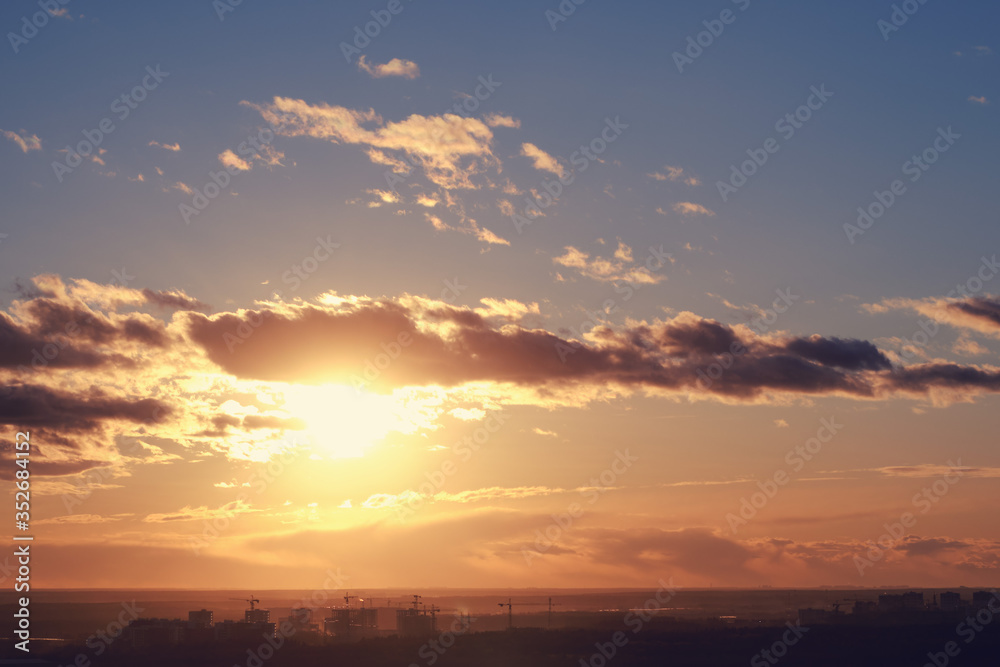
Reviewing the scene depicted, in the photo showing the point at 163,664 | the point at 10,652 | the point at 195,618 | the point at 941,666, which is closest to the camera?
the point at 941,666

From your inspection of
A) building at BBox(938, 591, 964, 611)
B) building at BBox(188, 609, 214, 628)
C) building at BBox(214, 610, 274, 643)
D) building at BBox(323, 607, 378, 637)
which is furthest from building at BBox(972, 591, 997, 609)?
building at BBox(188, 609, 214, 628)

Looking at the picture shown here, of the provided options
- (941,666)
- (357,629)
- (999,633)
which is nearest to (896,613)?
(999,633)

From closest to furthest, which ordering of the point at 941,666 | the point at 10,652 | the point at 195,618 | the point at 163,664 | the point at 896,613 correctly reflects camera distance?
the point at 941,666 → the point at 163,664 → the point at 10,652 → the point at 195,618 → the point at 896,613

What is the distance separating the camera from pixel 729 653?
9825 centimetres

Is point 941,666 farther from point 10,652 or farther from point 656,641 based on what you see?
point 10,652

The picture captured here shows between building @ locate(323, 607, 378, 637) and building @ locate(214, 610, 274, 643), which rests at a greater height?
building @ locate(214, 610, 274, 643)

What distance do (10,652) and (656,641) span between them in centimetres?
9093

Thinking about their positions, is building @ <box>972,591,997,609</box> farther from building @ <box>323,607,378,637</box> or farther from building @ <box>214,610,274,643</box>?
building @ <box>214,610,274,643</box>

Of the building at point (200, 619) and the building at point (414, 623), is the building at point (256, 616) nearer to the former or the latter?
the building at point (200, 619)

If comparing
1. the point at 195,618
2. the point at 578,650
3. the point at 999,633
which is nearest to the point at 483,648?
the point at 578,650

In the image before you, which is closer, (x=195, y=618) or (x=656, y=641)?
(x=656, y=641)

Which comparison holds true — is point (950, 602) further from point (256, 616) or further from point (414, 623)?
point (256, 616)

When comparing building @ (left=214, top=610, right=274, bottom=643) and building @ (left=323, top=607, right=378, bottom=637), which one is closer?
building @ (left=214, top=610, right=274, bottom=643)

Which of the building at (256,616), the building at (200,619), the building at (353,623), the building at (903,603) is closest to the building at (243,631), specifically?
the building at (200,619)
